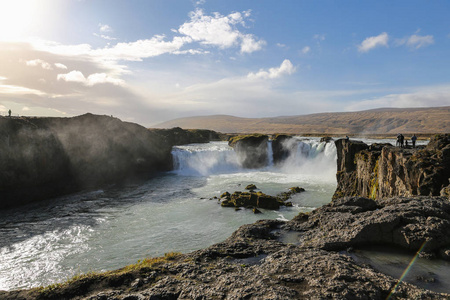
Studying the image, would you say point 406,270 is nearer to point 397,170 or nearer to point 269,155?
point 397,170

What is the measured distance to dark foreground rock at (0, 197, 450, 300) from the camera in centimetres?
659

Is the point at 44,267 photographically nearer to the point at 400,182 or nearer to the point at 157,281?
the point at 157,281

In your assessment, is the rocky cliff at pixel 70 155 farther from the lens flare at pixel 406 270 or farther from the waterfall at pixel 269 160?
the lens flare at pixel 406 270

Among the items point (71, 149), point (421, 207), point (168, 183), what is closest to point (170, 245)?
point (421, 207)

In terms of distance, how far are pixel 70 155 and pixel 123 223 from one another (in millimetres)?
24126

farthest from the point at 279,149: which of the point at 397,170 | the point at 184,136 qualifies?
the point at 397,170

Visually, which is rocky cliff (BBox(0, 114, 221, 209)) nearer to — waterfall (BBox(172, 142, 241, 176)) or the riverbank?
waterfall (BBox(172, 142, 241, 176))

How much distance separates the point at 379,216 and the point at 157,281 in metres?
9.09

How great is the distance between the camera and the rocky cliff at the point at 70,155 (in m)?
33.6

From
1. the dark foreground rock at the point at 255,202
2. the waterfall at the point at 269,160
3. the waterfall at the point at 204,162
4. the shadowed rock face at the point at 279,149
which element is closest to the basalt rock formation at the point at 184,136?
the waterfall at the point at 204,162

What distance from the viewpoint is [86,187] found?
41.4m

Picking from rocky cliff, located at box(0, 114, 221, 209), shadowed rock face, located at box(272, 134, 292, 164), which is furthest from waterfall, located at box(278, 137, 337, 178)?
rocky cliff, located at box(0, 114, 221, 209)

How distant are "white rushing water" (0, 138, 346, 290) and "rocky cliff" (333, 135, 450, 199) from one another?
5.74 meters

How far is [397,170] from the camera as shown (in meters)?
18.2
